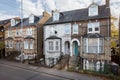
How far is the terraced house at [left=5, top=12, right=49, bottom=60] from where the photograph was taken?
28.1m

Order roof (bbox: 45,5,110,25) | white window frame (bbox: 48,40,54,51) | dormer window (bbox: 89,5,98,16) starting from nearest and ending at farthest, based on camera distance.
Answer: roof (bbox: 45,5,110,25) < dormer window (bbox: 89,5,98,16) < white window frame (bbox: 48,40,54,51)

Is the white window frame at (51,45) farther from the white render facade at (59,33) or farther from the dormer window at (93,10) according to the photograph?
→ the dormer window at (93,10)

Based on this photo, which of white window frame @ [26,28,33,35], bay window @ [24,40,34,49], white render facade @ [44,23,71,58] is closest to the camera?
white render facade @ [44,23,71,58]

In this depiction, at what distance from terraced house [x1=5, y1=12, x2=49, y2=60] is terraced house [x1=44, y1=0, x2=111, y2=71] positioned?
106 inches

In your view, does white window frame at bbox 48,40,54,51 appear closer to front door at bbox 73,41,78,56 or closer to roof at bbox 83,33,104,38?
front door at bbox 73,41,78,56

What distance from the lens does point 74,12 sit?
26234 mm

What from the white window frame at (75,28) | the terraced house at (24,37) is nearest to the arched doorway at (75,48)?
the white window frame at (75,28)

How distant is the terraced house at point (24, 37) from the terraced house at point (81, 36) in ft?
8.80

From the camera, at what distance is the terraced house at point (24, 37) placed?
28.1 metres

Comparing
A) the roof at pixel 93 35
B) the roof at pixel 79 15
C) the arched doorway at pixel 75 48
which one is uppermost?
the roof at pixel 79 15

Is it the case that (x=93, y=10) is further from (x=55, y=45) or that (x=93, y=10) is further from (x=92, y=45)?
(x=55, y=45)

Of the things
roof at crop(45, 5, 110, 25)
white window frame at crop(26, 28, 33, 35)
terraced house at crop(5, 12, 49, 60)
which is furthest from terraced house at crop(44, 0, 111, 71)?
white window frame at crop(26, 28, 33, 35)

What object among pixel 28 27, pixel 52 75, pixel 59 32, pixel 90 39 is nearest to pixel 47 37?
pixel 59 32

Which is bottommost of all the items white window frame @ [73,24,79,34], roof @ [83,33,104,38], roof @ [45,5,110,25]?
roof @ [83,33,104,38]
